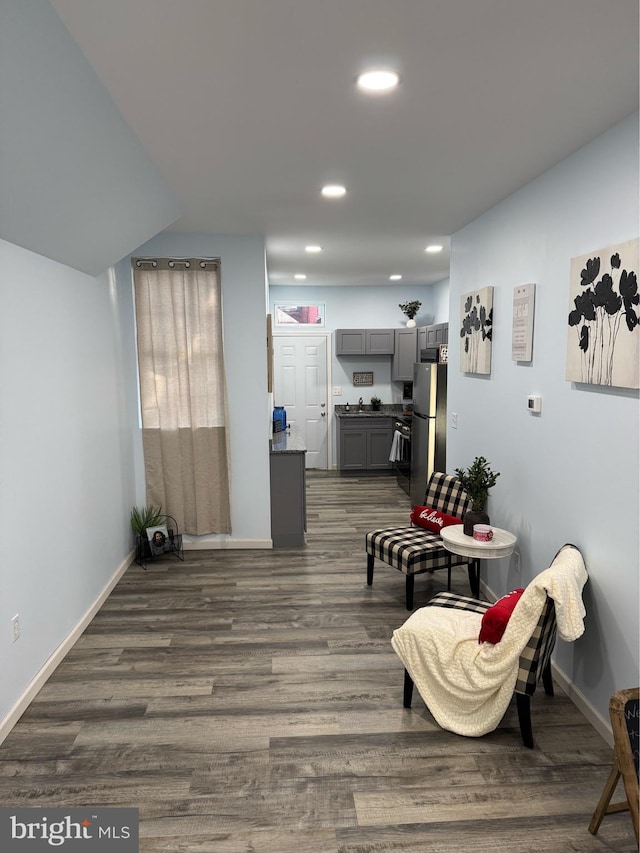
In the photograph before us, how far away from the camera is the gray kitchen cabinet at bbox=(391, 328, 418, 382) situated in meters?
8.30

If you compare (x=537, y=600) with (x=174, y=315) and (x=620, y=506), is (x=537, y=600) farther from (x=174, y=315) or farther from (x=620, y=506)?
(x=174, y=315)

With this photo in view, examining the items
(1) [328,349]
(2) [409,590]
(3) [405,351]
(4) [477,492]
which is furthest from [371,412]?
(4) [477,492]

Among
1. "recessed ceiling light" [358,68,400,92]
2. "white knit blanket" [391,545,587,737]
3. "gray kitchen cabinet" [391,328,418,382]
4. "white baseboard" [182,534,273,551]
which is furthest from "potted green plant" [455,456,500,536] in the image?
"gray kitchen cabinet" [391,328,418,382]

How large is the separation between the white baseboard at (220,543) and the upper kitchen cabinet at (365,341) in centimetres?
385

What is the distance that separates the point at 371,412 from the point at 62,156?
6.50m

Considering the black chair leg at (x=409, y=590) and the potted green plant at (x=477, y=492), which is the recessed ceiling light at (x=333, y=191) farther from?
the black chair leg at (x=409, y=590)

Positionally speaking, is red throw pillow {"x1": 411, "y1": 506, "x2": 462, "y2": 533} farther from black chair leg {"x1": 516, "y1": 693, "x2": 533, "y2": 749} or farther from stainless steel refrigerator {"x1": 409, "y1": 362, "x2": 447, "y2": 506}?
black chair leg {"x1": 516, "y1": 693, "x2": 533, "y2": 749}

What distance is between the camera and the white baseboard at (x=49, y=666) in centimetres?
268

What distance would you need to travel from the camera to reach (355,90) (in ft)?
6.98

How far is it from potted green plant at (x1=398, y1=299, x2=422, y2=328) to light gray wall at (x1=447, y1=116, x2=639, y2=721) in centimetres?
397

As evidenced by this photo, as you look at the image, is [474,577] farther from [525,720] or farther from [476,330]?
[476,330]

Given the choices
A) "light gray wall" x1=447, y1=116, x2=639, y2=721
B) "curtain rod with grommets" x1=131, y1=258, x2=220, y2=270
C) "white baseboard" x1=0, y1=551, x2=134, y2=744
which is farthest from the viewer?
"curtain rod with grommets" x1=131, y1=258, x2=220, y2=270

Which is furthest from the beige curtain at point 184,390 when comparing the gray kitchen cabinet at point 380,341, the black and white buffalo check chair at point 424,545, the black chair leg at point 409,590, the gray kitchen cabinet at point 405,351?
the gray kitchen cabinet at point 405,351

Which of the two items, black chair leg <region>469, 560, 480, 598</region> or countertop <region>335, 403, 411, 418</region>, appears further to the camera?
countertop <region>335, 403, 411, 418</region>
